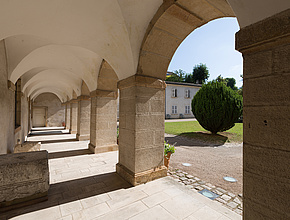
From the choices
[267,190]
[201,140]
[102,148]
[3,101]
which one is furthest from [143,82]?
[201,140]

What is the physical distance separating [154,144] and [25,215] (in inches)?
98.1

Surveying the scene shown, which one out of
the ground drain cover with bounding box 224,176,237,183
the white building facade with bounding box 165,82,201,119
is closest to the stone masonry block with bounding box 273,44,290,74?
the ground drain cover with bounding box 224,176,237,183

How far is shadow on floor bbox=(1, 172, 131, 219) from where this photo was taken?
2.47 m

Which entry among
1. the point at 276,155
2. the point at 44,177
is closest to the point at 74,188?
the point at 44,177

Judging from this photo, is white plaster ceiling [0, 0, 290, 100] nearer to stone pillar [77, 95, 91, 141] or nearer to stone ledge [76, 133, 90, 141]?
stone pillar [77, 95, 91, 141]

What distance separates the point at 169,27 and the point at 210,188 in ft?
11.1

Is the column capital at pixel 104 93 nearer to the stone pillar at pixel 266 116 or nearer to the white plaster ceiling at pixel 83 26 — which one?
the white plaster ceiling at pixel 83 26

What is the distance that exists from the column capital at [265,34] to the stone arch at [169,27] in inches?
50.8

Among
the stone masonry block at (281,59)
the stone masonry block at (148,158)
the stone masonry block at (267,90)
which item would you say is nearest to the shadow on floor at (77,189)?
the stone masonry block at (148,158)

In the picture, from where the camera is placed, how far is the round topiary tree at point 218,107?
8.85m

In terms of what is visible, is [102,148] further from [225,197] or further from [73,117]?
[73,117]

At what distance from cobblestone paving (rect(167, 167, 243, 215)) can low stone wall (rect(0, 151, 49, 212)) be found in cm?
272

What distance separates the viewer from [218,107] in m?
8.98

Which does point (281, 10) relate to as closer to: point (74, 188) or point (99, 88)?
point (74, 188)
